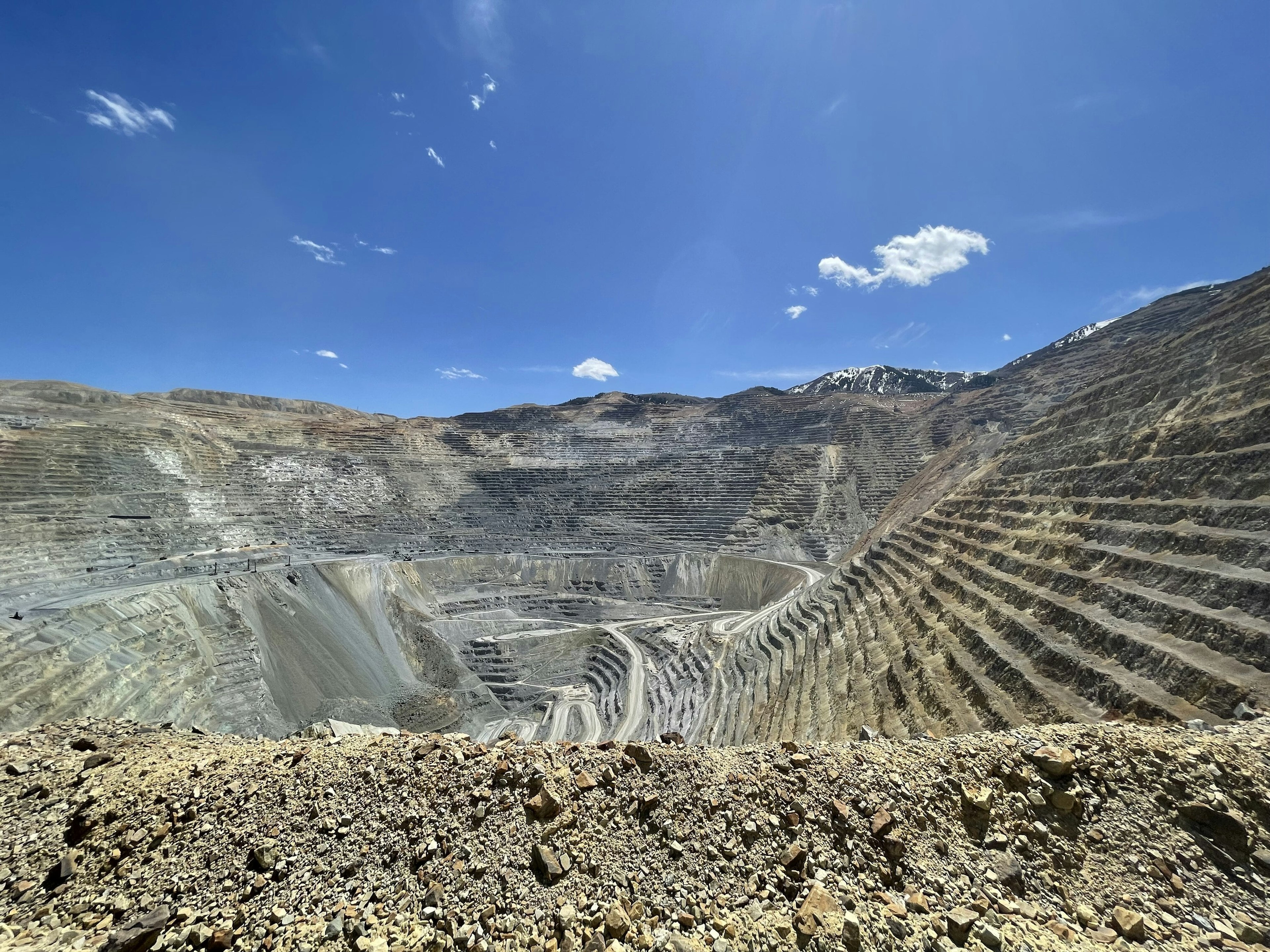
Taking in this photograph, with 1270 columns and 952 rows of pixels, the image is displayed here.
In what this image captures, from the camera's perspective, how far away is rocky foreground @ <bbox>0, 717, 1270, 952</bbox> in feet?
13.6

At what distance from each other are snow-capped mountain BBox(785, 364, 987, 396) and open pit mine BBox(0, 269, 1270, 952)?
215 ft

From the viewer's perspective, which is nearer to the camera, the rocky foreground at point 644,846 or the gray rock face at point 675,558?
the rocky foreground at point 644,846

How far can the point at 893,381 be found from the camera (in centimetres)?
10206

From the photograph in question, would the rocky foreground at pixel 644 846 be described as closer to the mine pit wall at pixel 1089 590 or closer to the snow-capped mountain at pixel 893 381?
the mine pit wall at pixel 1089 590

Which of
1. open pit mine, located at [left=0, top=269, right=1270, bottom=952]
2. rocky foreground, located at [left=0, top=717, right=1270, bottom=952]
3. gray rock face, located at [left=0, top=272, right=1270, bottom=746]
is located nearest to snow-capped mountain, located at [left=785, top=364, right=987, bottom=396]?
gray rock face, located at [left=0, top=272, right=1270, bottom=746]

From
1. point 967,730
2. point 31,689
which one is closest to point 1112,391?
point 967,730

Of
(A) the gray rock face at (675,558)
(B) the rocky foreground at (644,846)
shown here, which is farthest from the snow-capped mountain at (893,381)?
(B) the rocky foreground at (644,846)

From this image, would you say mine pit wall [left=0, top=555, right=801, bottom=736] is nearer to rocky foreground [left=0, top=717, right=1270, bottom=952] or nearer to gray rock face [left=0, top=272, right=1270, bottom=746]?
gray rock face [left=0, top=272, right=1270, bottom=746]

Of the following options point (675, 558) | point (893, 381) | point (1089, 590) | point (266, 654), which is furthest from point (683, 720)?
point (893, 381)

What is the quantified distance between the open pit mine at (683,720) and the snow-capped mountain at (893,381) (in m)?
65.6

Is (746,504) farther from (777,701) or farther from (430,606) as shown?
(777,701)

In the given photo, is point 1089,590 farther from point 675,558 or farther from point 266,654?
point 675,558

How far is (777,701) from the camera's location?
17344 millimetres

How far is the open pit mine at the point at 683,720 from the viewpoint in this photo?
4.39 m
